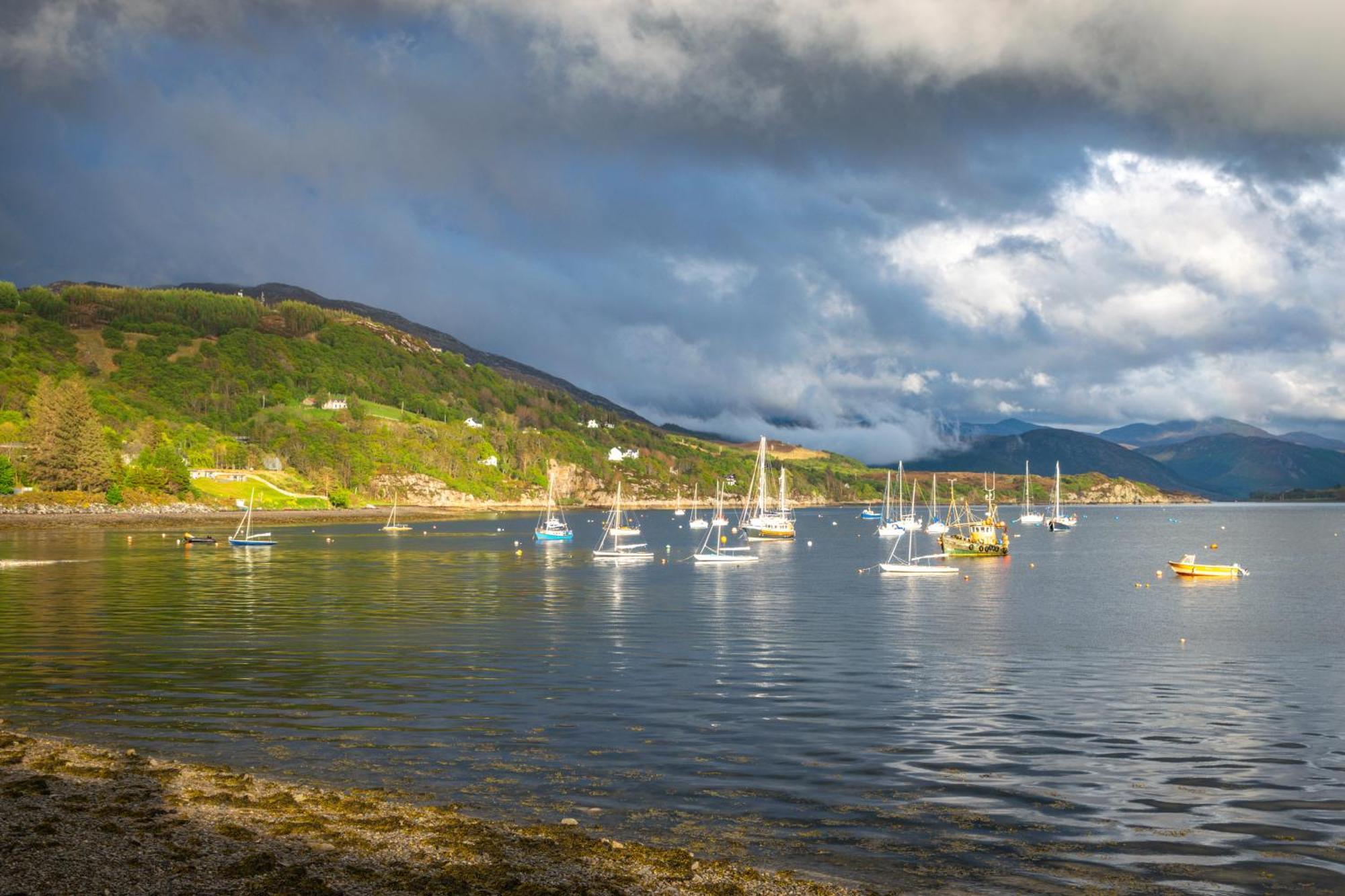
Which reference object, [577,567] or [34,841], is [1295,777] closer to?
[34,841]

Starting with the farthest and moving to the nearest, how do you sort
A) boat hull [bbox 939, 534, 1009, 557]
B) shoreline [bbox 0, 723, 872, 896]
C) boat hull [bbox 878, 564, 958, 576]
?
boat hull [bbox 939, 534, 1009, 557] → boat hull [bbox 878, 564, 958, 576] → shoreline [bbox 0, 723, 872, 896]

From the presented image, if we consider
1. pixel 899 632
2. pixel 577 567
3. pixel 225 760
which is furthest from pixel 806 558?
pixel 225 760

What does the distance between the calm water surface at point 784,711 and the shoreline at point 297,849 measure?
6.66ft

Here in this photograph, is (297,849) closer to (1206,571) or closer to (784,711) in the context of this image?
(784,711)

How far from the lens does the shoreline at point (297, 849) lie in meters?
18.9

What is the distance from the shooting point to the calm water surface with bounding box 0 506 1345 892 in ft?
78.5

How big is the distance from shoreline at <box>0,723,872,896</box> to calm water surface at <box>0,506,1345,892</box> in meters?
2.03

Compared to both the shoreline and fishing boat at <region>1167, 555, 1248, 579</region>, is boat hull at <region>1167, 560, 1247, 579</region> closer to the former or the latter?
fishing boat at <region>1167, 555, 1248, 579</region>

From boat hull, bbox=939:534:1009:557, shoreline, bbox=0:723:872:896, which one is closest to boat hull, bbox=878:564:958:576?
boat hull, bbox=939:534:1009:557

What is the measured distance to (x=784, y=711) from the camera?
1526 inches

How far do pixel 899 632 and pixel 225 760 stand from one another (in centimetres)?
4424

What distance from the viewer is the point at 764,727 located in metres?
35.7

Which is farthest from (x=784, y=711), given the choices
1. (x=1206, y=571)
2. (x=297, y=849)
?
(x=1206, y=571)

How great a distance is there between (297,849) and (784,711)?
21.4 meters
